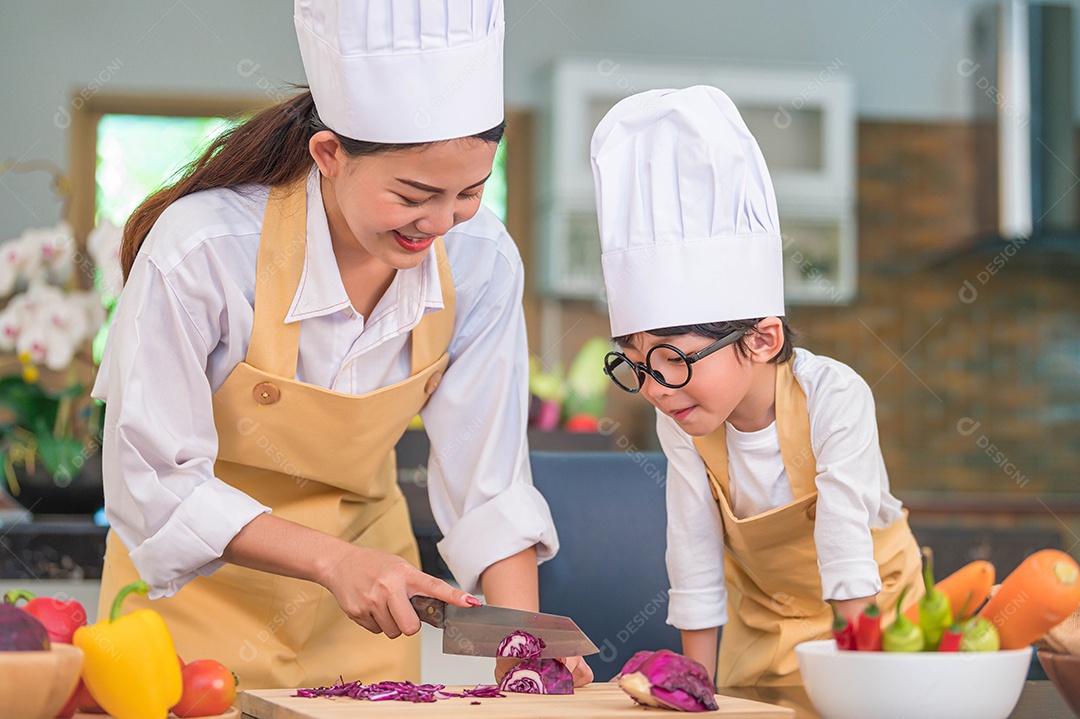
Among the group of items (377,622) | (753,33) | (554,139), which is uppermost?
(753,33)

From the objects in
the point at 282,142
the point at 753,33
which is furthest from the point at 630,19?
the point at 282,142

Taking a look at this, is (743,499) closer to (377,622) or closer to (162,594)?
(377,622)

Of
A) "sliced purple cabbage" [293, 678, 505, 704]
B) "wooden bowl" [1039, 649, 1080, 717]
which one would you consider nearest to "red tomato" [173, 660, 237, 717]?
"sliced purple cabbage" [293, 678, 505, 704]

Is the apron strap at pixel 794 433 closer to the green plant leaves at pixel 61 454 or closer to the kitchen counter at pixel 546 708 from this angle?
the kitchen counter at pixel 546 708

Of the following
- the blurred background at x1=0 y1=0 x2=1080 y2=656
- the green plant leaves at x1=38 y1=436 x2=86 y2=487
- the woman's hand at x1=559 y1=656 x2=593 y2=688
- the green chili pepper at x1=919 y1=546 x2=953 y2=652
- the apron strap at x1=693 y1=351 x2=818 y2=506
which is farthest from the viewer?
the blurred background at x1=0 y1=0 x2=1080 y2=656

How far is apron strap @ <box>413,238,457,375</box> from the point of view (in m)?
1.31

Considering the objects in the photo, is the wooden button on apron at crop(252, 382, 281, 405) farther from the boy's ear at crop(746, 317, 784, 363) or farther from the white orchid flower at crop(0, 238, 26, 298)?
the white orchid flower at crop(0, 238, 26, 298)

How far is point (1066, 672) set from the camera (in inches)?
32.8

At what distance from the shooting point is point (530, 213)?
186 inches

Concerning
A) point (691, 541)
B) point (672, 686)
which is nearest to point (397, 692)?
point (672, 686)

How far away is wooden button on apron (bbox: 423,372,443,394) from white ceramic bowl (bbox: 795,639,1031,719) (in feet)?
2.11

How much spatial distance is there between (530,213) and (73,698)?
395 cm

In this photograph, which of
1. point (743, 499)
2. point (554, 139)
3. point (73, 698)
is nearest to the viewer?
point (73, 698)

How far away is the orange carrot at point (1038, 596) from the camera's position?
76cm
